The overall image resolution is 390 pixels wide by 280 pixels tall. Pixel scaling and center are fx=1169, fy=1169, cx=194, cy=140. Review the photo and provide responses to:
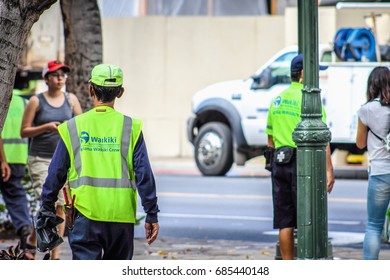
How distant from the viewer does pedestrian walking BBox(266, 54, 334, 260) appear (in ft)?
29.7

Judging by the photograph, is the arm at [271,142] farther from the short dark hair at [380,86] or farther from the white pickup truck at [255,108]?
the white pickup truck at [255,108]

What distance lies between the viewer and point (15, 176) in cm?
1105

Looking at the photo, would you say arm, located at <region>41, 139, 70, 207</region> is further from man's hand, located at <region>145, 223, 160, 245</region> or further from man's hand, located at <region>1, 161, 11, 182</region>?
man's hand, located at <region>1, 161, 11, 182</region>

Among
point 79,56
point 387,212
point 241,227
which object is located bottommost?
point 241,227

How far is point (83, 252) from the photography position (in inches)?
254

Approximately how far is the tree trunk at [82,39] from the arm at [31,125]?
1984 millimetres

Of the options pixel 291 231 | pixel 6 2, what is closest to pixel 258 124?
pixel 291 231

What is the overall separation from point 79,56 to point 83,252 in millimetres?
5865

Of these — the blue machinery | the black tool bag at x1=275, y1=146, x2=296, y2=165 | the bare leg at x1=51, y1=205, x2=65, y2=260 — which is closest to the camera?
the black tool bag at x1=275, y1=146, x2=296, y2=165

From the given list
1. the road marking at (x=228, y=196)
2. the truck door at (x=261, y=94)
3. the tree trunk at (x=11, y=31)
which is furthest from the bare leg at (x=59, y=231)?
the truck door at (x=261, y=94)

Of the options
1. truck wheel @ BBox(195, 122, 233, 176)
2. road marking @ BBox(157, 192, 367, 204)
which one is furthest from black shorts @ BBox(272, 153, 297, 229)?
truck wheel @ BBox(195, 122, 233, 176)

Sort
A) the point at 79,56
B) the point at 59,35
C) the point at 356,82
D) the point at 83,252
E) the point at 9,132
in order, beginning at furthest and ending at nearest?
the point at 59,35
the point at 356,82
the point at 79,56
the point at 9,132
the point at 83,252

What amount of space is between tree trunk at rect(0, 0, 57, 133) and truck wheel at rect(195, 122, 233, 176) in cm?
1388

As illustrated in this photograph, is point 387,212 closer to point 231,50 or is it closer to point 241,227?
point 241,227
